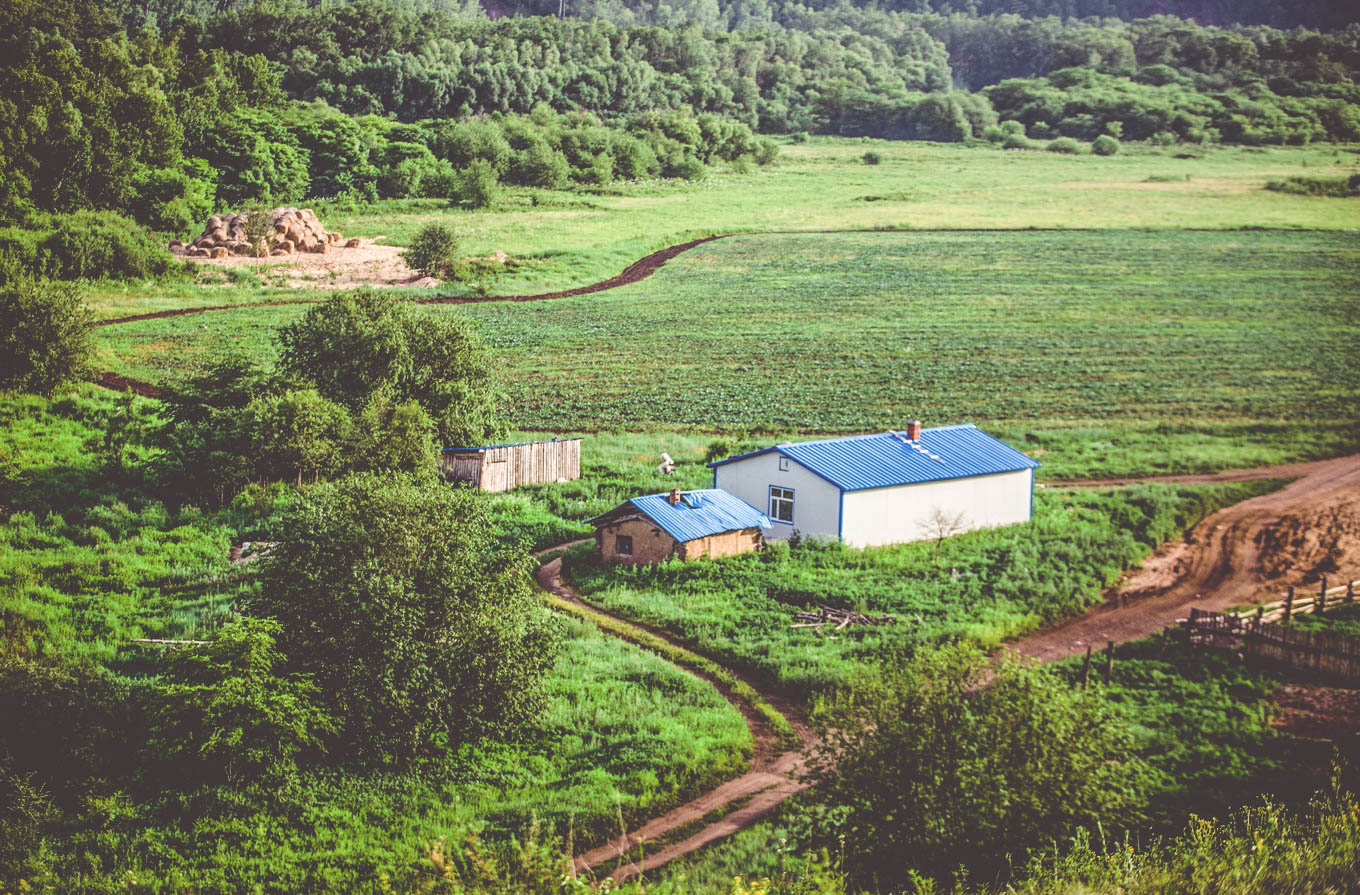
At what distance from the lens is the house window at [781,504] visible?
110ft

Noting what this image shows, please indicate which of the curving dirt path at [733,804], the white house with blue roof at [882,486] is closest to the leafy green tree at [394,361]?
the white house with blue roof at [882,486]

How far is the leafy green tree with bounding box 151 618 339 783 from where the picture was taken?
19.6 m

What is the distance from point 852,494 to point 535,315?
3557 cm

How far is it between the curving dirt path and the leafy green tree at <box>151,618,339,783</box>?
5414 millimetres

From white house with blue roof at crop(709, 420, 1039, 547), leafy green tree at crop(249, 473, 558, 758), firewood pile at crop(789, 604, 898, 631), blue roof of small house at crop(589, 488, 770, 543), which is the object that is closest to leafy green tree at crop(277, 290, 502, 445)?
white house with blue roof at crop(709, 420, 1039, 547)

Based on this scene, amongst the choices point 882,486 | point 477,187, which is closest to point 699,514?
point 882,486

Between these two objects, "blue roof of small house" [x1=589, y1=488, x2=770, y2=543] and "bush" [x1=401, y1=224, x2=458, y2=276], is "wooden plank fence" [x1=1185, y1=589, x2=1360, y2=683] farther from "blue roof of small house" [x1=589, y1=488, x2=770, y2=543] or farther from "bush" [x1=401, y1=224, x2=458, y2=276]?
"bush" [x1=401, y1=224, x2=458, y2=276]

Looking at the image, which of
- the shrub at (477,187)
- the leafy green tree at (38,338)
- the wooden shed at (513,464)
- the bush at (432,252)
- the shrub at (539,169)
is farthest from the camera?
the shrub at (539,169)

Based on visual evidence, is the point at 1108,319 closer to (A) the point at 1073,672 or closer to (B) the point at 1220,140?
(A) the point at 1073,672

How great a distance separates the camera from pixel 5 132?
A: 7244 centimetres

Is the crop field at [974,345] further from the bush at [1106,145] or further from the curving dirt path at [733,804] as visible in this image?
the bush at [1106,145]

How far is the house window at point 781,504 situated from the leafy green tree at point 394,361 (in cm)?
1040

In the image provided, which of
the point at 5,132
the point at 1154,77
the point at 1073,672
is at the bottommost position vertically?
the point at 1073,672

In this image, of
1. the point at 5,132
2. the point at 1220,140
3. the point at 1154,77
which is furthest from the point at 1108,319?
the point at 1154,77
